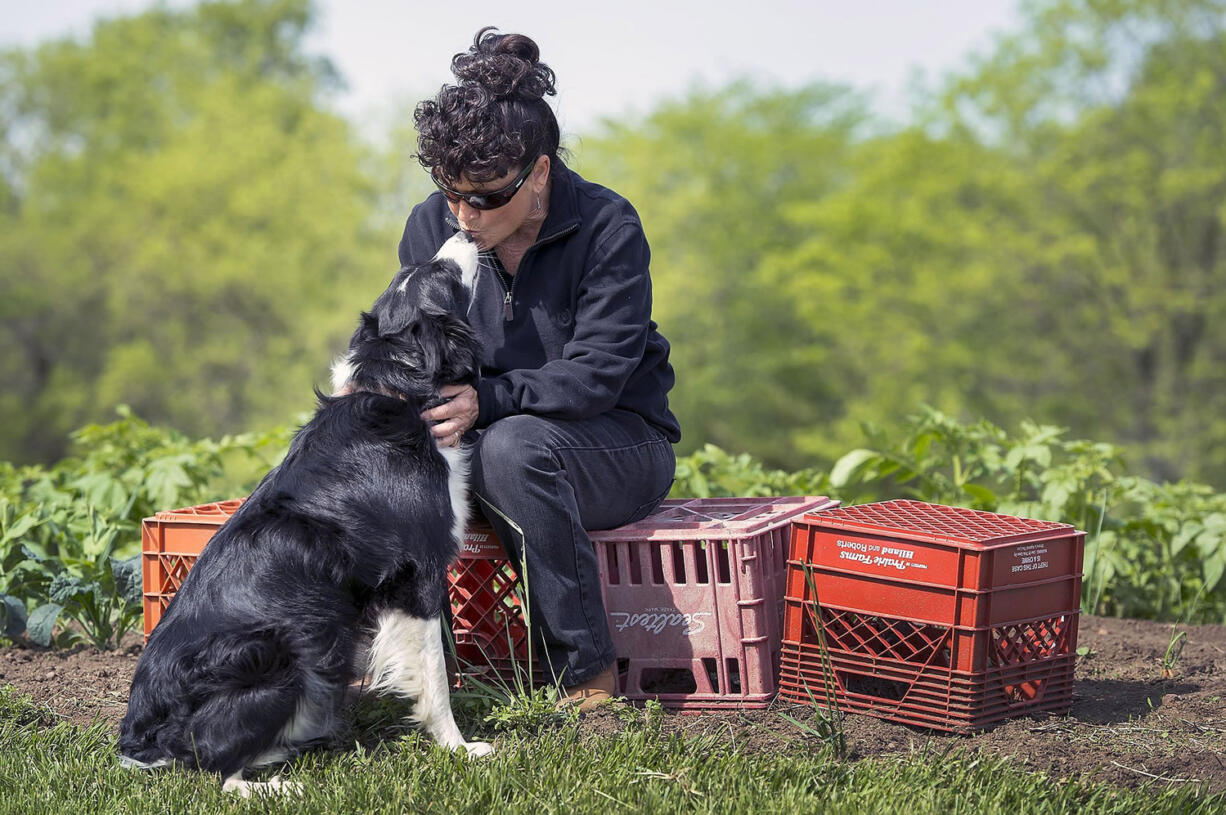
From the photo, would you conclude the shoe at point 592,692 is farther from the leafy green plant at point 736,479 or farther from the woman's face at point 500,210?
the leafy green plant at point 736,479

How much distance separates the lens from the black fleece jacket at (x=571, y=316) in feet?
11.2

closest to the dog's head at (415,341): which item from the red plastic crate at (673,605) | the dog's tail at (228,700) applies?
the red plastic crate at (673,605)

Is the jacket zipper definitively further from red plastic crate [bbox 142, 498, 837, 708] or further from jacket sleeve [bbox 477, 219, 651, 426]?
red plastic crate [bbox 142, 498, 837, 708]

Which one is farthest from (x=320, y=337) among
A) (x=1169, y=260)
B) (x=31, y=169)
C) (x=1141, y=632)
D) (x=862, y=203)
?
(x=1141, y=632)

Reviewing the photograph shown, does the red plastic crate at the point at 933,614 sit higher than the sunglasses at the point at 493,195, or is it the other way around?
the sunglasses at the point at 493,195

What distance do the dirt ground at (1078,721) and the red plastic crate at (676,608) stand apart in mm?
157

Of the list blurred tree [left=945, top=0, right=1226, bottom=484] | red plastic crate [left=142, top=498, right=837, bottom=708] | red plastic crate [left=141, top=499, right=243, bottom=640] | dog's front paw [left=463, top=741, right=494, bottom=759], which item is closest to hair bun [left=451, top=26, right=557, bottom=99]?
red plastic crate [left=142, top=498, right=837, bottom=708]

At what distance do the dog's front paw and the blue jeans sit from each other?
1.12 feet

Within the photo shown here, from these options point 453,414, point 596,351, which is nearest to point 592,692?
point 453,414

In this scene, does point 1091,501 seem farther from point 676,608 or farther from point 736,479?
point 676,608

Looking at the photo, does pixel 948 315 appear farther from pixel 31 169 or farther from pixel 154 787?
pixel 31 169

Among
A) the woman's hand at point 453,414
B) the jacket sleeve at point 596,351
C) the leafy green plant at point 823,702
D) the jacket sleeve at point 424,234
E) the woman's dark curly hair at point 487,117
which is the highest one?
the woman's dark curly hair at point 487,117

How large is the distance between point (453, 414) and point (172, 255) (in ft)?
99.3

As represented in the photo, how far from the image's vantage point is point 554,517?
3.25 metres
